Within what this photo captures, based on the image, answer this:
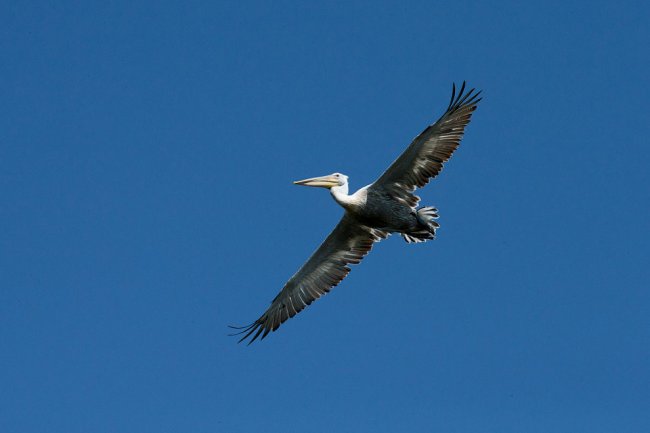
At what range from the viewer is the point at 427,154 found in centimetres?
1489

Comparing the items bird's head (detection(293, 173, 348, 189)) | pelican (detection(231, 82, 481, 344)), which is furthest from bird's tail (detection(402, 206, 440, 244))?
bird's head (detection(293, 173, 348, 189))

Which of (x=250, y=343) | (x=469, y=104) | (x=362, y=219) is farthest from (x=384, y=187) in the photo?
(x=250, y=343)

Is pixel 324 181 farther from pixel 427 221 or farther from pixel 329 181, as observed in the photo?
pixel 427 221

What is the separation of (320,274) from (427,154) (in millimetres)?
2738

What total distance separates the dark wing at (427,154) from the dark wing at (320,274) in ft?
3.49

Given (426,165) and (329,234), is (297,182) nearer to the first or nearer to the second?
(329,234)

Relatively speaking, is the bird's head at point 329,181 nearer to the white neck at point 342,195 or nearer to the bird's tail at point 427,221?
the white neck at point 342,195

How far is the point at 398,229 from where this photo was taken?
50.3 feet

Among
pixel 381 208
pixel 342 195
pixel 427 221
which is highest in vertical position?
pixel 342 195

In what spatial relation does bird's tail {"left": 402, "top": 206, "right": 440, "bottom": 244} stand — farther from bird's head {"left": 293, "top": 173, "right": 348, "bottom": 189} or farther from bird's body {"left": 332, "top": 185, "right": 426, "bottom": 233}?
bird's head {"left": 293, "top": 173, "right": 348, "bottom": 189}

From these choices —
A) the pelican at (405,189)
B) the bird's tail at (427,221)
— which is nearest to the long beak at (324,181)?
the pelican at (405,189)

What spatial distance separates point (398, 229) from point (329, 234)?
46.9 inches

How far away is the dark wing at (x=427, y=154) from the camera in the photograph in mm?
14766

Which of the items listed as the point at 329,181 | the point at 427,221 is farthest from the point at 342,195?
the point at 427,221
